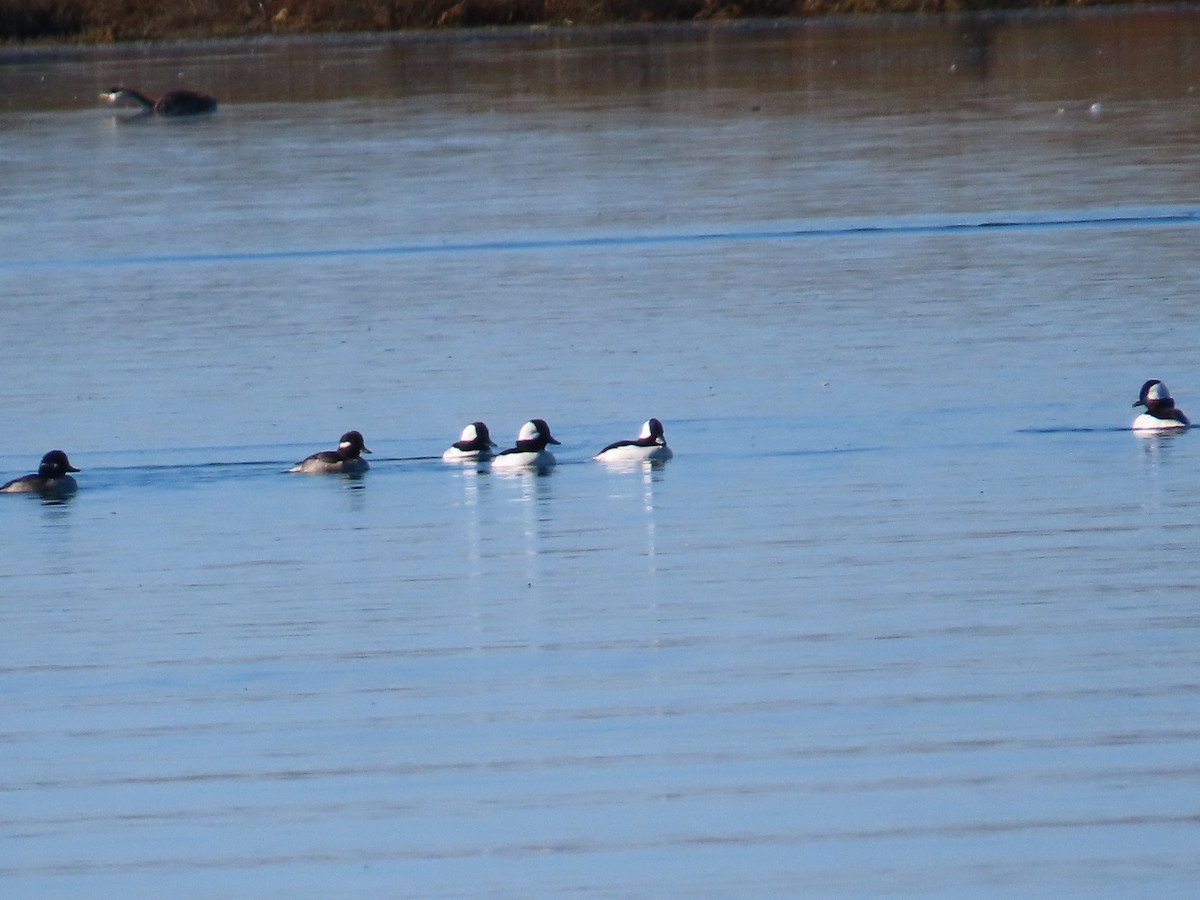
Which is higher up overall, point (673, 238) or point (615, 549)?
point (673, 238)

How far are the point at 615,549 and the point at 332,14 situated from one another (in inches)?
2243

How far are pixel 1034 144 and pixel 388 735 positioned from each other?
26.0 meters

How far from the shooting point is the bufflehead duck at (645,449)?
14.1m

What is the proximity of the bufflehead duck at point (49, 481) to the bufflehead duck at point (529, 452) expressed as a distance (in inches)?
95.3

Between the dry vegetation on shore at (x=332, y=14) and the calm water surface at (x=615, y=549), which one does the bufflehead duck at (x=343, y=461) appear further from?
the dry vegetation on shore at (x=332, y=14)

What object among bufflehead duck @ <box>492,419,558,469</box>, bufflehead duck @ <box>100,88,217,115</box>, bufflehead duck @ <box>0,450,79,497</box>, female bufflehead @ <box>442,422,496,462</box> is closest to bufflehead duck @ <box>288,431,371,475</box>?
female bufflehead @ <box>442,422,496,462</box>

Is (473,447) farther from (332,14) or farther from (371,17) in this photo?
(332,14)

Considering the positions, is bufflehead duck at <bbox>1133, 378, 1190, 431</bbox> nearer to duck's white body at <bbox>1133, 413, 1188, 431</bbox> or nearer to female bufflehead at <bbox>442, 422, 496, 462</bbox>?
duck's white body at <bbox>1133, 413, 1188, 431</bbox>

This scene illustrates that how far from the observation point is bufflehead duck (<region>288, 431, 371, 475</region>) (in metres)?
14.2

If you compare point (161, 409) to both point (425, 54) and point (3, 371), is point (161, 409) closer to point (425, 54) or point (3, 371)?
point (3, 371)

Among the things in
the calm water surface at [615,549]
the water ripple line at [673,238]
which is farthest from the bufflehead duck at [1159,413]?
the water ripple line at [673,238]

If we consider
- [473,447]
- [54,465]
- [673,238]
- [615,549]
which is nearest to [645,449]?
[473,447]

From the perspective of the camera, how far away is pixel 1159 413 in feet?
47.2

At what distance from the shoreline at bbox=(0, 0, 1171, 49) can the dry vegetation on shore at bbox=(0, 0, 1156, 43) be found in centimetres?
3
